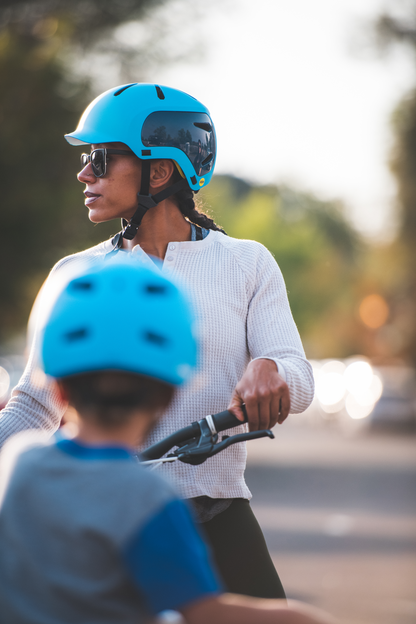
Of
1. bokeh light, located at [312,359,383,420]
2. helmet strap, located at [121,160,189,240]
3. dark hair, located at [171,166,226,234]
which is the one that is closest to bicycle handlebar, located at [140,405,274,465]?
helmet strap, located at [121,160,189,240]

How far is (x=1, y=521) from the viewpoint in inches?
59.1

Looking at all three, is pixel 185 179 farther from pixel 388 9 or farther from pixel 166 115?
pixel 388 9

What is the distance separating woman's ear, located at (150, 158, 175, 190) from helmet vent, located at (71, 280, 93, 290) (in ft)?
3.73

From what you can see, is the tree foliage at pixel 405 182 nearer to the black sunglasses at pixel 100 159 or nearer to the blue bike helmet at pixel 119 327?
the black sunglasses at pixel 100 159

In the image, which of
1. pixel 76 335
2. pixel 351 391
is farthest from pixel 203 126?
pixel 351 391

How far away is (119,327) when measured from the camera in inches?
60.4

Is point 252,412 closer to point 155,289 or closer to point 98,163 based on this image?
point 155,289

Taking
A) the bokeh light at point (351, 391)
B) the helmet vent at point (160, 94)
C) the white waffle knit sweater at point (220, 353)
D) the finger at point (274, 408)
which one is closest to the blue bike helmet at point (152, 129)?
the helmet vent at point (160, 94)

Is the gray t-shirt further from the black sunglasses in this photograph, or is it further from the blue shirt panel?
the black sunglasses

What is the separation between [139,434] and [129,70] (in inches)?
801

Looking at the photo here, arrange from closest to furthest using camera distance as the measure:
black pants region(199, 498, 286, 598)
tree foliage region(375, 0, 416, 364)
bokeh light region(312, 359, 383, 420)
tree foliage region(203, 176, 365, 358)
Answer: black pants region(199, 498, 286, 598) < tree foliage region(375, 0, 416, 364) < bokeh light region(312, 359, 383, 420) < tree foliage region(203, 176, 365, 358)

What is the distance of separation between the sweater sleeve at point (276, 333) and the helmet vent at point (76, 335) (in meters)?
0.77

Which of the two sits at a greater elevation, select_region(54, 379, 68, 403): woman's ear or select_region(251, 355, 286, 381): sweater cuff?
select_region(251, 355, 286, 381): sweater cuff

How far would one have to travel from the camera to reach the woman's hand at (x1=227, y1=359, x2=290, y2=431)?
211 centimetres
